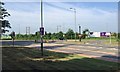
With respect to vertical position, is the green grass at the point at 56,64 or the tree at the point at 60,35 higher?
the tree at the point at 60,35

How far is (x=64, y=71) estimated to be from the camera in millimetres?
16328

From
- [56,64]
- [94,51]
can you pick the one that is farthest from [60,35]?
[56,64]

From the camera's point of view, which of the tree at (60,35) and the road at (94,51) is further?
the tree at (60,35)

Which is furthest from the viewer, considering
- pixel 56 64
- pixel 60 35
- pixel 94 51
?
pixel 60 35

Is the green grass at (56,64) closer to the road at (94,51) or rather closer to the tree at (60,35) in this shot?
the road at (94,51)

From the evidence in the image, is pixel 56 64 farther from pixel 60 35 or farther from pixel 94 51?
pixel 60 35

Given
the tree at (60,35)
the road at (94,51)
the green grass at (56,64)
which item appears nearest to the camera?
the green grass at (56,64)

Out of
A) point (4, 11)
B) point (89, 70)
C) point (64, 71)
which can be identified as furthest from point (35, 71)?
point (4, 11)

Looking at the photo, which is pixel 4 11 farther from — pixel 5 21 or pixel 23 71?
pixel 23 71

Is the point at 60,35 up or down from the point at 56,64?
up

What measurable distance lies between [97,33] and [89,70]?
13952 centimetres

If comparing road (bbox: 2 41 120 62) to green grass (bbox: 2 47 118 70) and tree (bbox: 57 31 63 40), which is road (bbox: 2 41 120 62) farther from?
tree (bbox: 57 31 63 40)

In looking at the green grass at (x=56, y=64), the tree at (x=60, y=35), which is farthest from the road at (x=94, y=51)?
the tree at (x=60, y=35)

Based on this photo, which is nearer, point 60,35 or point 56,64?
A: point 56,64
